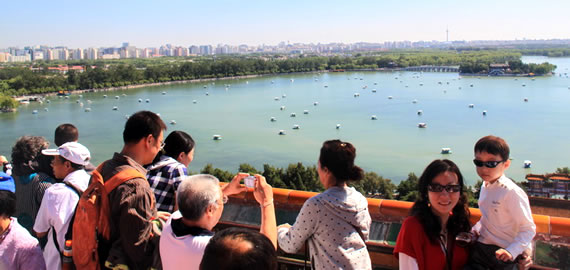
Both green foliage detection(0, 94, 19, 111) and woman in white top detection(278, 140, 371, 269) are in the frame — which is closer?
woman in white top detection(278, 140, 371, 269)

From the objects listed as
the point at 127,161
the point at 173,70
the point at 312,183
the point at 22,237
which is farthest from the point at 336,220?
the point at 173,70

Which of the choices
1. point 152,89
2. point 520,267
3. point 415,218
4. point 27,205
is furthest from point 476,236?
point 152,89

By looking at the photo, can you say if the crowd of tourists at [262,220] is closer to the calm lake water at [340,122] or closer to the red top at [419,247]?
the red top at [419,247]

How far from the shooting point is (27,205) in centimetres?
178

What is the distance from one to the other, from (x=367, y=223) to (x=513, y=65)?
189 ft

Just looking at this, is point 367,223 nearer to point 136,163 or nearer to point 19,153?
point 136,163

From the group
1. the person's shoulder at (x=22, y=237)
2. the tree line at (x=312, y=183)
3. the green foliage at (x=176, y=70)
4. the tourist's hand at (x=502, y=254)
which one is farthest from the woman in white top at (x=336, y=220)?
the green foliage at (x=176, y=70)

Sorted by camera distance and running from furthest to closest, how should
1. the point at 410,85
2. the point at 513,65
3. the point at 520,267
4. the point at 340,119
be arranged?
the point at 513,65 → the point at 410,85 → the point at 340,119 → the point at 520,267

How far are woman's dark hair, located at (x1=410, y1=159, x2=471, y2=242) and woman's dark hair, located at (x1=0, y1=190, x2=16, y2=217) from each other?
1.12 meters

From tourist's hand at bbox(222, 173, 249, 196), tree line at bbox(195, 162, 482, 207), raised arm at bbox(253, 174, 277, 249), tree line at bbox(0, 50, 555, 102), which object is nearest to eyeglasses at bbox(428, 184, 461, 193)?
raised arm at bbox(253, 174, 277, 249)

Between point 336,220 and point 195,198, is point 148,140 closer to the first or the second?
point 195,198

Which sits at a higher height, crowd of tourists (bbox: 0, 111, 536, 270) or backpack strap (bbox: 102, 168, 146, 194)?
backpack strap (bbox: 102, 168, 146, 194)

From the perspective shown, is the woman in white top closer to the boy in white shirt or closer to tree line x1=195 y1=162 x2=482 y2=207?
the boy in white shirt

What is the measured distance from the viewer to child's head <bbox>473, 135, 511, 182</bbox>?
139 cm
